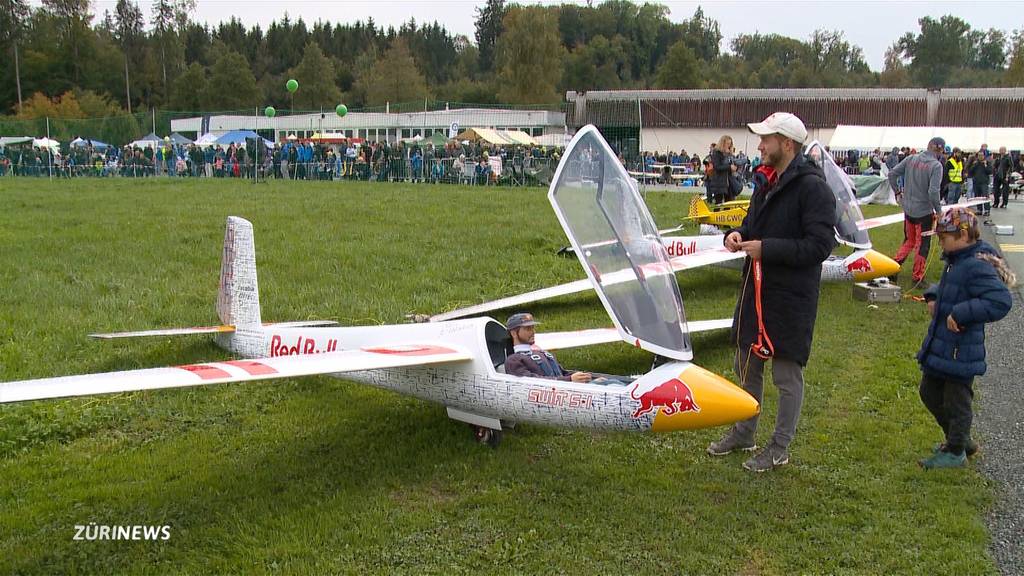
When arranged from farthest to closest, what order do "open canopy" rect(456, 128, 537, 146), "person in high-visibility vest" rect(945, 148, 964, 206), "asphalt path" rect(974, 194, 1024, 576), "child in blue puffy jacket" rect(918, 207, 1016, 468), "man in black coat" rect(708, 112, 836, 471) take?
"open canopy" rect(456, 128, 537, 146) → "person in high-visibility vest" rect(945, 148, 964, 206) → "child in blue puffy jacket" rect(918, 207, 1016, 468) → "man in black coat" rect(708, 112, 836, 471) → "asphalt path" rect(974, 194, 1024, 576)

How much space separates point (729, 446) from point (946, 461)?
1.52 meters

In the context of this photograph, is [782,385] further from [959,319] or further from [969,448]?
[969,448]

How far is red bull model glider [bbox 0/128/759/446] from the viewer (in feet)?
16.7

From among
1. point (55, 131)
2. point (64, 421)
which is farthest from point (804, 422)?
point (55, 131)

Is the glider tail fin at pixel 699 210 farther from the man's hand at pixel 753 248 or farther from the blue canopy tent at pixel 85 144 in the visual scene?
the blue canopy tent at pixel 85 144

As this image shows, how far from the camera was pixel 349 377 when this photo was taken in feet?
21.6

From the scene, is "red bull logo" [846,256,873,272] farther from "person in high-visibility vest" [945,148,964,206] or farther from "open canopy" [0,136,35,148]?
"open canopy" [0,136,35,148]

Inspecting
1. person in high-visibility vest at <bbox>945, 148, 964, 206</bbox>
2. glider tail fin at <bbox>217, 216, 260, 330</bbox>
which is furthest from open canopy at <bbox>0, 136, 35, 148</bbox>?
person in high-visibility vest at <bbox>945, 148, 964, 206</bbox>

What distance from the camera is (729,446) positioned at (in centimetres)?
598

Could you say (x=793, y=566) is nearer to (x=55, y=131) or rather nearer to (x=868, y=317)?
(x=868, y=317)

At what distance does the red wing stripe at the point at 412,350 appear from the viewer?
19.1 feet

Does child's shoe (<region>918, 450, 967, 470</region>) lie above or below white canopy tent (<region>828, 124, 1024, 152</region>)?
below

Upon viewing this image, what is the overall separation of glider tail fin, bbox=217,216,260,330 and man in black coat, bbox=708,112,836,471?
4.59m

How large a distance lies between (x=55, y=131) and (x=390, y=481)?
5104 centimetres
